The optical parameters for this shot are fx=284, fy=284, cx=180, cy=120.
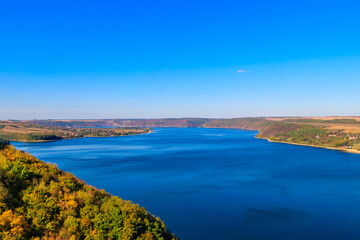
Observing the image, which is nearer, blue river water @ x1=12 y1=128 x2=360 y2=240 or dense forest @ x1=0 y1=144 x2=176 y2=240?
dense forest @ x1=0 y1=144 x2=176 y2=240

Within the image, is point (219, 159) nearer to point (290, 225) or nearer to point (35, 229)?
point (290, 225)

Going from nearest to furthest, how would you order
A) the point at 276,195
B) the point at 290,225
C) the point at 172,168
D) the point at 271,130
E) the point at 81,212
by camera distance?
1. the point at 81,212
2. the point at 290,225
3. the point at 276,195
4. the point at 172,168
5. the point at 271,130

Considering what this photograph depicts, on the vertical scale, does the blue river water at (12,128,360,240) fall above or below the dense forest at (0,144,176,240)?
below

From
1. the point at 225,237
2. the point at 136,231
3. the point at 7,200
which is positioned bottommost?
the point at 225,237

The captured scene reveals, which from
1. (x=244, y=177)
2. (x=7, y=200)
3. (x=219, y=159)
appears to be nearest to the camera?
(x=7, y=200)

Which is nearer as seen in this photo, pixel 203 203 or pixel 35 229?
pixel 35 229

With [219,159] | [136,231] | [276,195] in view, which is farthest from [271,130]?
[136,231]
